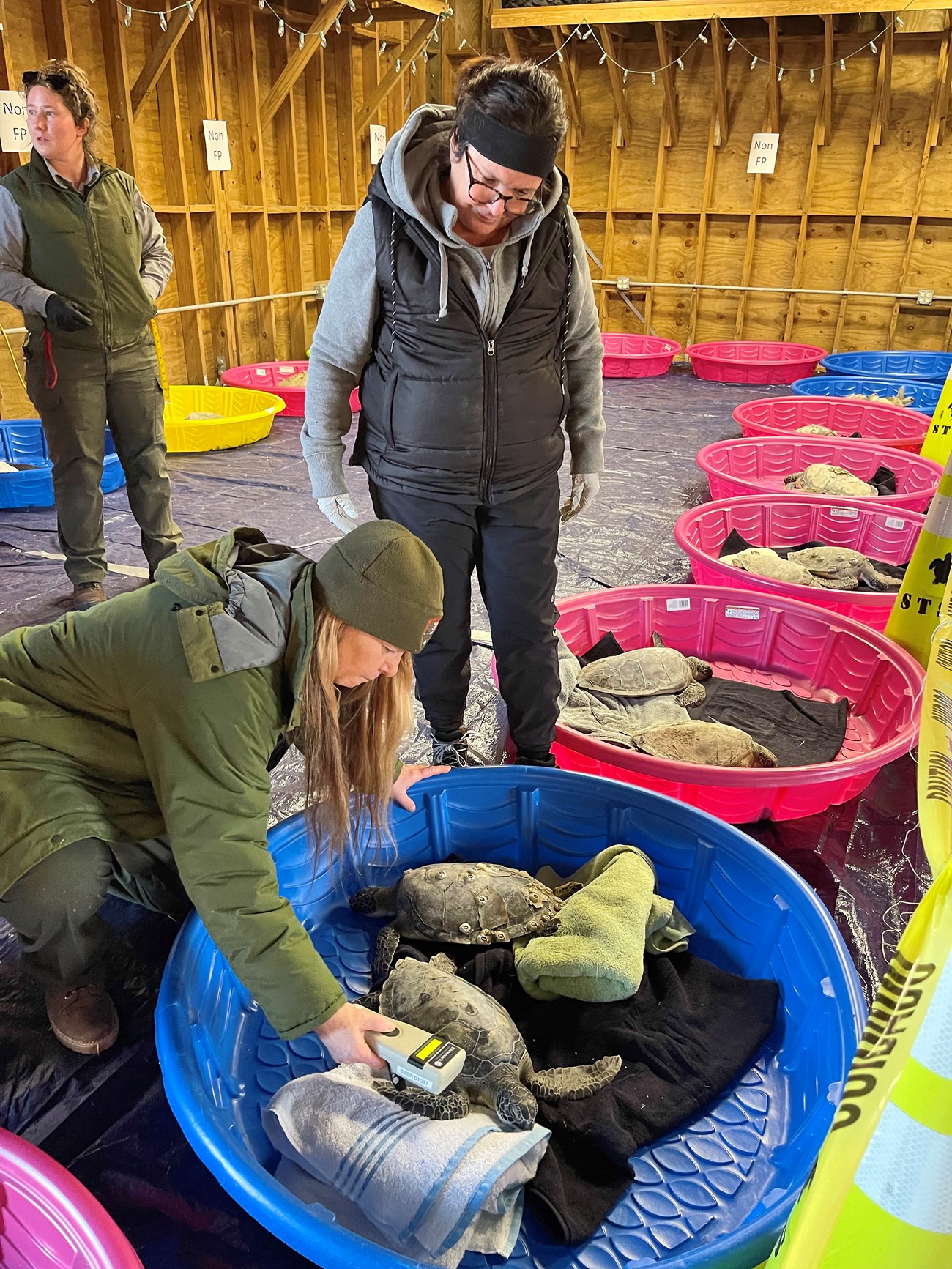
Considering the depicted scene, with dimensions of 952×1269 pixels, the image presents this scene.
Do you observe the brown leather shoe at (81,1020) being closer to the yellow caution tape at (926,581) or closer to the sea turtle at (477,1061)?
the sea turtle at (477,1061)

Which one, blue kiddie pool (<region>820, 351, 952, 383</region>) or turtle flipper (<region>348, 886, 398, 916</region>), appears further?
blue kiddie pool (<region>820, 351, 952, 383</region>)

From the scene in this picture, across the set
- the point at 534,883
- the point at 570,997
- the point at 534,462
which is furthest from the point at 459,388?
the point at 570,997

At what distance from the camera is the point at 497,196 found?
5.40 ft

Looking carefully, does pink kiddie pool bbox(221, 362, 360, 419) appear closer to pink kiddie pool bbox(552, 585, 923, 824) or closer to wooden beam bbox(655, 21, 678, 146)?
pink kiddie pool bbox(552, 585, 923, 824)

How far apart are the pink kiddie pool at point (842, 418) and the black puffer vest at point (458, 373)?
3223 mm

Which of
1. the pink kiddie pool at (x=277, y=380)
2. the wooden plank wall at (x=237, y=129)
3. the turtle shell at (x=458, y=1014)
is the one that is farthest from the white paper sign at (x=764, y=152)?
the turtle shell at (x=458, y=1014)

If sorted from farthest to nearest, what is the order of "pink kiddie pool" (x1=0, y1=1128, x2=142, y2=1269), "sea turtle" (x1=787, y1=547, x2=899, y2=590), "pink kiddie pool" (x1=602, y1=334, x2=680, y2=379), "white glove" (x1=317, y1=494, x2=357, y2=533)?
"pink kiddie pool" (x1=602, y1=334, x2=680, y2=379)
"sea turtle" (x1=787, y1=547, x2=899, y2=590)
"white glove" (x1=317, y1=494, x2=357, y2=533)
"pink kiddie pool" (x1=0, y1=1128, x2=142, y2=1269)

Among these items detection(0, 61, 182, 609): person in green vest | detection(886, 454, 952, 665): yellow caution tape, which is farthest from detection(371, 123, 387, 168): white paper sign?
detection(886, 454, 952, 665): yellow caution tape

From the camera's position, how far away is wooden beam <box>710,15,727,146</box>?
725cm

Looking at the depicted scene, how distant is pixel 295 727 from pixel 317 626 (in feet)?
0.62

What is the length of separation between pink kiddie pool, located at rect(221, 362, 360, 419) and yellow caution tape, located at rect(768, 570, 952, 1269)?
568 cm

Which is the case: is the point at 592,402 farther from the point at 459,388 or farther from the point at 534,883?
the point at 534,883

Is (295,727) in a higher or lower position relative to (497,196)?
lower

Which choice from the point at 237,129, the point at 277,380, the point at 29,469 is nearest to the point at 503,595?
the point at 29,469
